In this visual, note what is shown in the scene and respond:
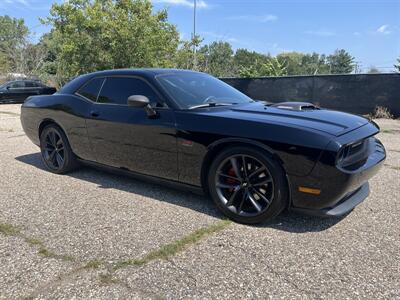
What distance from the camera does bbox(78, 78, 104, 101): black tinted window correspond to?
15.4ft

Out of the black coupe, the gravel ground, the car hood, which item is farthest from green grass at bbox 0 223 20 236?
the black coupe

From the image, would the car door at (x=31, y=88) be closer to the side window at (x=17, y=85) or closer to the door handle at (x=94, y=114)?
the side window at (x=17, y=85)

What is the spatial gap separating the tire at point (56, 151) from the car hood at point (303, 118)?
2.38 metres

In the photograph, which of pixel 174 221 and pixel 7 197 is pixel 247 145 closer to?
pixel 174 221

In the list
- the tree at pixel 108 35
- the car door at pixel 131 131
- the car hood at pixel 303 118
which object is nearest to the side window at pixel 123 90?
the car door at pixel 131 131

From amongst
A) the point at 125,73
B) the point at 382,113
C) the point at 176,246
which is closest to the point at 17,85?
the point at 382,113

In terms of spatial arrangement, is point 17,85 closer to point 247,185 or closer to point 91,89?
point 91,89

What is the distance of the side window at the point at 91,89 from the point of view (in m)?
4.70

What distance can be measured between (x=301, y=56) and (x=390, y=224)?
130058 millimetres

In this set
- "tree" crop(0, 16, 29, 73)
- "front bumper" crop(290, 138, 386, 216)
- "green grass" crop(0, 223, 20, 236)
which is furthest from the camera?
"tree" crop(0, 16, 29, 73)

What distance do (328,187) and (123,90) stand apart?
2600mm

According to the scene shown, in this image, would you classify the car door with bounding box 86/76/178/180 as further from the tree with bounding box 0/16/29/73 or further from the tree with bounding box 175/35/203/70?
the tree with bounding box 0/16/29/73

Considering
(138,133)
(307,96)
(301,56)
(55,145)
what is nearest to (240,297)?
(138,133)

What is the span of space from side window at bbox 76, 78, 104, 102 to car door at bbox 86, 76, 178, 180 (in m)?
0.10
